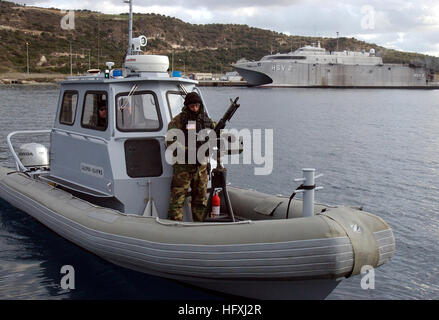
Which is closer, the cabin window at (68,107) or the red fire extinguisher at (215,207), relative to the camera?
the red fire extinguisher at (215,207)

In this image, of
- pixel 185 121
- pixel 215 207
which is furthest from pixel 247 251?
pixel 185 121

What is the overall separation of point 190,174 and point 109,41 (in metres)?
66.3

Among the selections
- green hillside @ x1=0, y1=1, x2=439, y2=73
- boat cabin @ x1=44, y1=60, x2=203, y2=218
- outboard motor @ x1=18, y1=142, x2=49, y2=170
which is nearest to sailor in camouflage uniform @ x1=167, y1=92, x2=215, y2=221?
boat cabin @ x1=44, y1=60, x2=203, y2=218

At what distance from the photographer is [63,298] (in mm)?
7078

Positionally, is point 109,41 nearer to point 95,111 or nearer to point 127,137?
point 95,111

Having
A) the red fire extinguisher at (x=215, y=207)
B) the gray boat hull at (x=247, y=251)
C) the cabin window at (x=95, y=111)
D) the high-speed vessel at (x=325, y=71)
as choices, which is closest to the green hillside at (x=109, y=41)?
the high-speed vessel at (x=325, y=71)

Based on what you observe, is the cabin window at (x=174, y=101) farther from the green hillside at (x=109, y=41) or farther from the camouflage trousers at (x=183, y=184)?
the green hillside at (x=109, y=41)

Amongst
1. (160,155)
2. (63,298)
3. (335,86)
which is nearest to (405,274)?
(160,155)

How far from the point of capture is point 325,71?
9600 cm

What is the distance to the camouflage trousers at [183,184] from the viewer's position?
23.5 ft

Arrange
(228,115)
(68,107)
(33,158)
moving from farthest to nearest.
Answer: (33,158), (68,107), (228,115)

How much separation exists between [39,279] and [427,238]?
680 centimetres

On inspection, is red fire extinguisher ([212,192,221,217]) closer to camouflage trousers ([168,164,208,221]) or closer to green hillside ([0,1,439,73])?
camouflage trousers ([168,164,208,221])

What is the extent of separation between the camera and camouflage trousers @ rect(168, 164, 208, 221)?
23.5 feet
